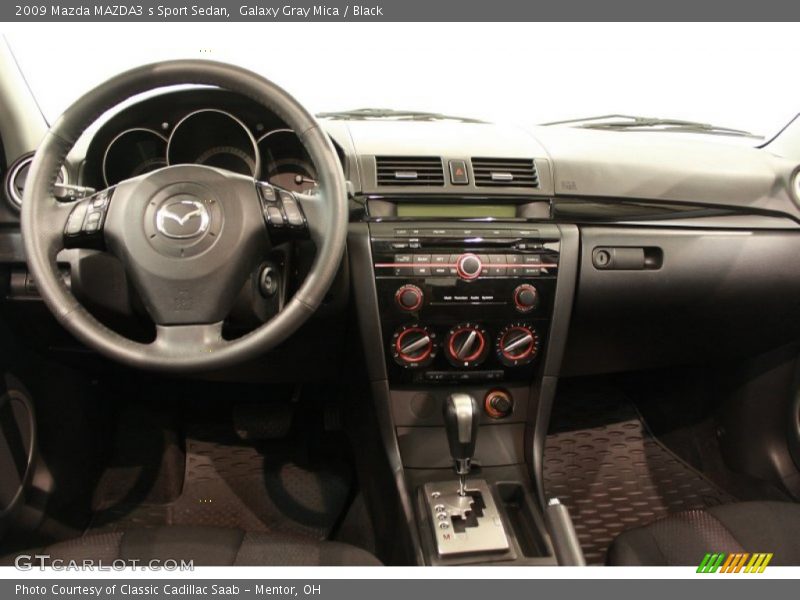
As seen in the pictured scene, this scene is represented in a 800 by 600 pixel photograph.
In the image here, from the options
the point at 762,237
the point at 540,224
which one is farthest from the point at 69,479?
the point at 762,237

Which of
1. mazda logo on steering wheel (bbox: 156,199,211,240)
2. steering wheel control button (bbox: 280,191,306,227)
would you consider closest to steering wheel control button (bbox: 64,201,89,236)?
mazda logo on steering wheel (bbox: 156,199,211,240)

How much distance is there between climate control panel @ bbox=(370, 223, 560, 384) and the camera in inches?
51.1

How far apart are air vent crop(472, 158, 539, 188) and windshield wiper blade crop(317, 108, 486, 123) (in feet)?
1.12

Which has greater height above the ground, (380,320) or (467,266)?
(467,266)

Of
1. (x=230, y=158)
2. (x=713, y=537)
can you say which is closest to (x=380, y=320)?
(x=230, y=158)

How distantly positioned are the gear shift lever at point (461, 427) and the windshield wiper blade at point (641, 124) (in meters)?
0.98

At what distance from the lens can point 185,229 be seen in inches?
41.2

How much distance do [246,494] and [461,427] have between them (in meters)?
0.91

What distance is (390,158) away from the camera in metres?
1.35

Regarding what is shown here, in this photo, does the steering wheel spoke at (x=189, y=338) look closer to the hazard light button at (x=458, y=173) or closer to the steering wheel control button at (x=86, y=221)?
the steering wheel control button at (x=86, y=221)

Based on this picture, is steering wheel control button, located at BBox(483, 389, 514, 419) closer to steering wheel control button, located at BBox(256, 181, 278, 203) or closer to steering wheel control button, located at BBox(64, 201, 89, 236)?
steering wheel control button, located at BBox(256, 181, 278, 203)

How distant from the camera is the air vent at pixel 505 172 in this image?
1.37m

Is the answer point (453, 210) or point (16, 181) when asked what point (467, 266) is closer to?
point (453, 210)

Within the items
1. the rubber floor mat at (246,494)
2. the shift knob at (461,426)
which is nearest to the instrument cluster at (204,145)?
the shift knob at (461,426)
